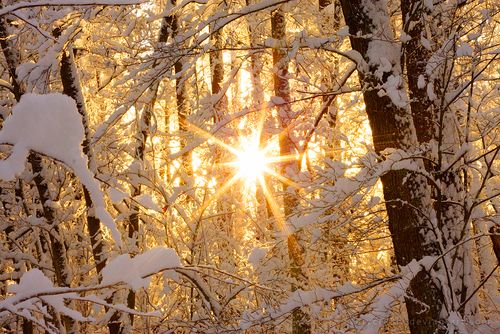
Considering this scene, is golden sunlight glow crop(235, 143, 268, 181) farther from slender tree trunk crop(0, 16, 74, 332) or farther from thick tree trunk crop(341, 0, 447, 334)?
thick tree trunk crop(341, 0, 447, 334)

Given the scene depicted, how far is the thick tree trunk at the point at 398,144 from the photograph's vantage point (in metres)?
4.32

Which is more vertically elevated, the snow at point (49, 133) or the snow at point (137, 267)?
the snow at point (49, 133)

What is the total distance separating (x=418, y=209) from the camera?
428 cm

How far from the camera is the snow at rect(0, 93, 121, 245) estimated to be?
0.96 m

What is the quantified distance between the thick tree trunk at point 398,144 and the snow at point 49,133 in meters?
3.67

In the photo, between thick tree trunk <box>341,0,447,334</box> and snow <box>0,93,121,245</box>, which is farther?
thick tree trunk <box>341,0,447,334</box>

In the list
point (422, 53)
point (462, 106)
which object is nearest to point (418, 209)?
point (422, 53)

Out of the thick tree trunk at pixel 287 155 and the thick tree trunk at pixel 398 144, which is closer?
the thick tree trunk at pixel 398 144

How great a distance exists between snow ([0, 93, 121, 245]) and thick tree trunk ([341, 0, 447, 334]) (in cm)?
367

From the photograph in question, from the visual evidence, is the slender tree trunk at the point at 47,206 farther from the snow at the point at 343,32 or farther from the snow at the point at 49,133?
the snow at the point at 49,133

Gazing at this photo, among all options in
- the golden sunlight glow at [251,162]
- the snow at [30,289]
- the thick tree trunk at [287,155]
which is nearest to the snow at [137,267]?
the snow at [30,289]

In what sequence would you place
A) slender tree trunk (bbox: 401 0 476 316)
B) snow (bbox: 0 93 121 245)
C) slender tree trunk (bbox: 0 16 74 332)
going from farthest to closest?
slender tree trunk (bbox: 0 16 74 332) → slender tree trunk (bbox: 401 0 476 316) → snow (bbox: 0 93 121 245)

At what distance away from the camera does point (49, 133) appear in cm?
98

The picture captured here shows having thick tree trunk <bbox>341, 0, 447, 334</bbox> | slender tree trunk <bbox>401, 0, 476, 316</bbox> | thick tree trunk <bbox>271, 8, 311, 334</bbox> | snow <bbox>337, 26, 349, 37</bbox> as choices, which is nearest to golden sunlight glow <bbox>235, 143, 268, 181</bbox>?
thick tree trunk <bbox>271, 8, 311, 334</bbox>
